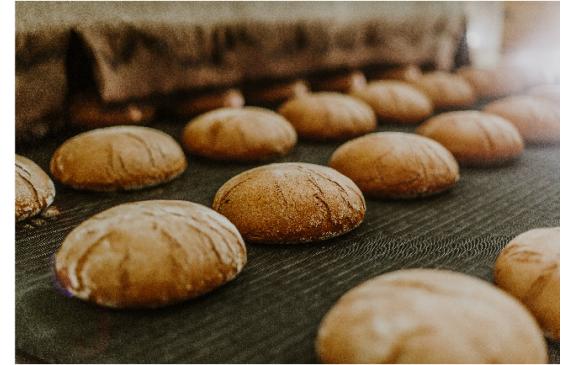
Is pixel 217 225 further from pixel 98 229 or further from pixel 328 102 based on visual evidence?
pixel 328 102

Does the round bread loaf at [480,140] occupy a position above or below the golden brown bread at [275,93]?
below

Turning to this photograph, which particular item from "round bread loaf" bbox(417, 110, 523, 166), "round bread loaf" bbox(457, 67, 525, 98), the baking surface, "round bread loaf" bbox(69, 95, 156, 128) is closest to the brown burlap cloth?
"round bread loaf" bbox(69, 95, 156, 128)

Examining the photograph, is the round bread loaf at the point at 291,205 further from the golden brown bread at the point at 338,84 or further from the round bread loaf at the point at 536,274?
the golden brown bread at the point at 338,84

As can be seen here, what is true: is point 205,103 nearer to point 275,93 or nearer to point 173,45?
point 173,45

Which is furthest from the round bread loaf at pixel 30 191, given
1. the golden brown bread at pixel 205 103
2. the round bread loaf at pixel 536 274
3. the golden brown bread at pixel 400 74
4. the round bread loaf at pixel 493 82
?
the round bread loaf at pixel 493 82

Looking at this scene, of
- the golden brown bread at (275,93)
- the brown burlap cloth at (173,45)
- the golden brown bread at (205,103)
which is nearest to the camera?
the brown burlap cloth at (173,45)

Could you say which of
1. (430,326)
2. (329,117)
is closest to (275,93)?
(329,117)

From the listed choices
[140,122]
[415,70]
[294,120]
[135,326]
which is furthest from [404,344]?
[415,70]

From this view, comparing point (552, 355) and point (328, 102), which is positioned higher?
point (328, 102)
